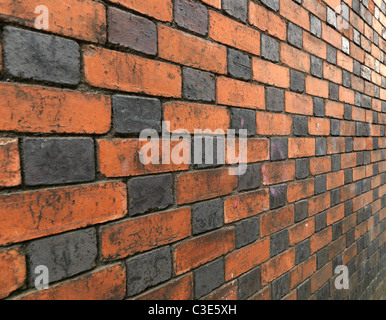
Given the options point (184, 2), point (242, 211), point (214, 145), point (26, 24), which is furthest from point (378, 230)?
point (26, 24)

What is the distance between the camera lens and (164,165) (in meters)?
0.74

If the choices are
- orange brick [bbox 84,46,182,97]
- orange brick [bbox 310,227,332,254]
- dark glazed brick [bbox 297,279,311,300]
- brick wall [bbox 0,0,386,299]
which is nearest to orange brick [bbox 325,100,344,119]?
brick wall [bbox 0,0,386,299]

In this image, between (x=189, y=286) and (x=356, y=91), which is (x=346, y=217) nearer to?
(x=356, y=91)

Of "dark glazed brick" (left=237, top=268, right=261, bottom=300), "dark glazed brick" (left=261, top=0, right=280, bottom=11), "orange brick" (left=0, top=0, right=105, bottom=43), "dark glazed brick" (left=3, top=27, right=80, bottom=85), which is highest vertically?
"dark glazed brick" (left=261, top=0, right=280, bottom=11)

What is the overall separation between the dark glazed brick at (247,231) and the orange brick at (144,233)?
25 cm

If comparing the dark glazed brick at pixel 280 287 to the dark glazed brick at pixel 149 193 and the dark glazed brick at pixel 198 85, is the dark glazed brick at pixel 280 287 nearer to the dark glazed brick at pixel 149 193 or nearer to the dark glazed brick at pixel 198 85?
the dark glazed brick at pixel 149 193

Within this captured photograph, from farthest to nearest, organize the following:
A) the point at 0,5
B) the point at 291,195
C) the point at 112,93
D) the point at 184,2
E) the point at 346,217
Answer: the point at 346,217
the point at 291,195
the point at 184,2
the point at 112,93
the point at 0,5

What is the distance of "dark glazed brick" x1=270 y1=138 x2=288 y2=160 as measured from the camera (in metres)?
1.12

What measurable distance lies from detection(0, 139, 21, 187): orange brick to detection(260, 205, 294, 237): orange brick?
2.80 ft

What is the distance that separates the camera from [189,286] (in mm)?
812

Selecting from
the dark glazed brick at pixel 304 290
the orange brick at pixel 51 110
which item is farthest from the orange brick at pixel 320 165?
the orange brick at pixel 51 110

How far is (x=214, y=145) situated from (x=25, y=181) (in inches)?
21.2

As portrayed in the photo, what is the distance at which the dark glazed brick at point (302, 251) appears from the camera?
4.16 feet

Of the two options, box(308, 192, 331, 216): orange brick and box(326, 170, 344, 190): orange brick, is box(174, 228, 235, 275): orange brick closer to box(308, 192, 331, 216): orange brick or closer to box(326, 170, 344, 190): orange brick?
box(308, 192, 331, 216): orange brick
